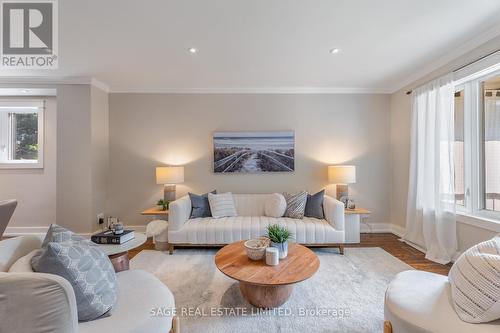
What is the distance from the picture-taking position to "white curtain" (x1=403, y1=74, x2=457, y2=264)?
110 inches

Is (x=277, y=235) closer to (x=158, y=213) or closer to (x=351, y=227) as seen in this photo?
(x=351, y=227)

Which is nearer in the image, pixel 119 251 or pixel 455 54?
pixel 119 251

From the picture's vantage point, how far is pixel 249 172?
4016 millimetres

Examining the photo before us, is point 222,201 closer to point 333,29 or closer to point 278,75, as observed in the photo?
point 278,75

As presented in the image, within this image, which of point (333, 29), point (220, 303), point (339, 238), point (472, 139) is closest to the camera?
point (220, 303)

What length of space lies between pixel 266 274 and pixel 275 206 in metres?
1.73

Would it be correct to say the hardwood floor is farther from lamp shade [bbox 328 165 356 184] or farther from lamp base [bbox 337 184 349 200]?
lamp shade [bbox 328 165 356 184]

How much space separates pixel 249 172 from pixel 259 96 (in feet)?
4.49

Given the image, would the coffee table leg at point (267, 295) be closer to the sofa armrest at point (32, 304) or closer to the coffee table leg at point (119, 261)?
the coffee table leg at point (119, 261)

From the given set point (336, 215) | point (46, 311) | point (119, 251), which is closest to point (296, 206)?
point (336, 215)

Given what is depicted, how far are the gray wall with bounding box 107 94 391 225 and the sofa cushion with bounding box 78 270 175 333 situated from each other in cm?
259

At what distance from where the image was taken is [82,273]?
1185mm

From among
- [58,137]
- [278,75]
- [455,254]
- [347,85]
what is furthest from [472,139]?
[58,137]

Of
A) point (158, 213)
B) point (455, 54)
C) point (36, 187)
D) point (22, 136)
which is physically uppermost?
point (455, 54)
